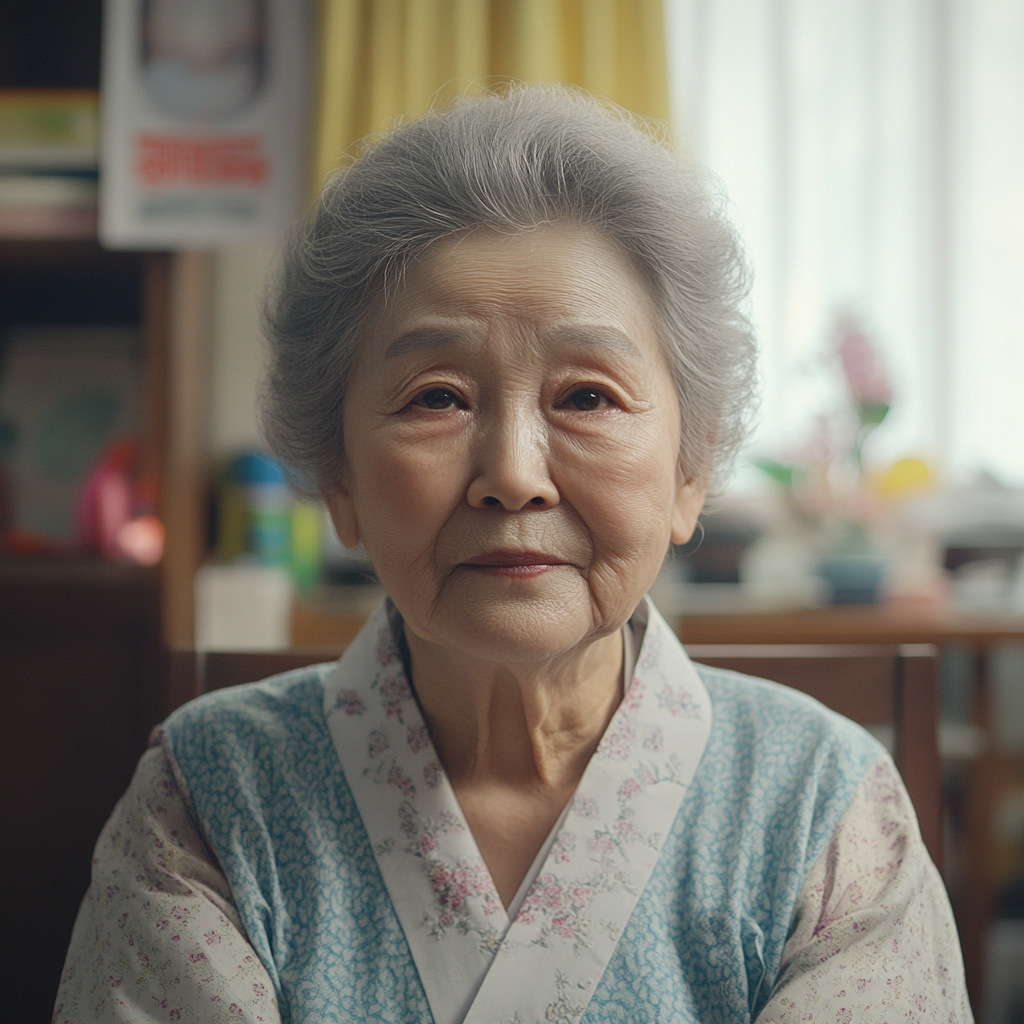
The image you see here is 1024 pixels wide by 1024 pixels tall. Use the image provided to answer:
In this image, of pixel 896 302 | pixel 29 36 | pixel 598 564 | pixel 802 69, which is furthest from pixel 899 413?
pixel 29 36

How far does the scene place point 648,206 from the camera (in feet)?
2.42

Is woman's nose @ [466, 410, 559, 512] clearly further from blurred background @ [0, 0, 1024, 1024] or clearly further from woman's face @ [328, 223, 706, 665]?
blurred background @ [0, 0, 1024, 1024]

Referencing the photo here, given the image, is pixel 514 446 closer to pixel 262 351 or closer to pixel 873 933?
pixel 873 933

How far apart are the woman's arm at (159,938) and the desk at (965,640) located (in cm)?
118

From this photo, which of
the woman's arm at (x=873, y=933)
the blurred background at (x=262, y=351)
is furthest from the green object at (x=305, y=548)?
the woman's arm at (x=873, y=933)

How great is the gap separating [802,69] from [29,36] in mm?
1775

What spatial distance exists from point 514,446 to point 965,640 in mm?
1438

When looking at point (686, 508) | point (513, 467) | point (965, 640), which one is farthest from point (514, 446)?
point (965, 640)

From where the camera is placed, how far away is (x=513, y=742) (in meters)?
0.83

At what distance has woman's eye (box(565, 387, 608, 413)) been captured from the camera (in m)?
0.72

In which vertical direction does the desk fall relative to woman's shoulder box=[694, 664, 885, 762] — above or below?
below

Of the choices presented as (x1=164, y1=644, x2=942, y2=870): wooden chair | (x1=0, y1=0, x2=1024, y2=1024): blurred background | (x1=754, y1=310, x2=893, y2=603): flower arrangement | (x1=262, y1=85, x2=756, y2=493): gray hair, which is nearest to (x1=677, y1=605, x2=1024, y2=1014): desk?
(x1=0, y1=0, x2=1024, y2=1024): blurred background

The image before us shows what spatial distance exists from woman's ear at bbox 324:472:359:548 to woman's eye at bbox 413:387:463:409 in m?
0.15

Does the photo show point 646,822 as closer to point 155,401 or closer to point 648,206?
point 648,206
